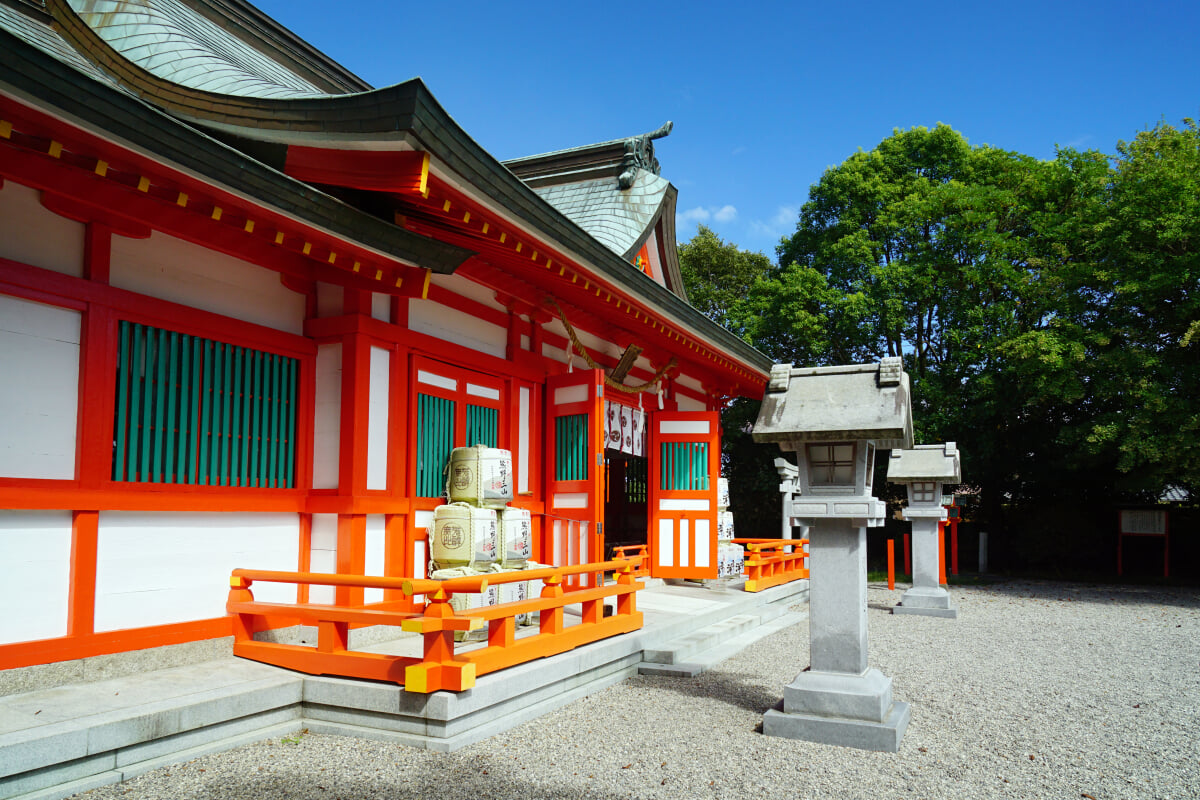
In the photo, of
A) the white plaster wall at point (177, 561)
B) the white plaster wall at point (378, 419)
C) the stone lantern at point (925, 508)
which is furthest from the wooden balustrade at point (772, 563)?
the white plaster wall at point (177, 561)

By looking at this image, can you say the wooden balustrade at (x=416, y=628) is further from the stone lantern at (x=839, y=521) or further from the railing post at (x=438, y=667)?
the stone lantern at (x=839, y=521)

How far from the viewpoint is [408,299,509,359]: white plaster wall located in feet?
21.8

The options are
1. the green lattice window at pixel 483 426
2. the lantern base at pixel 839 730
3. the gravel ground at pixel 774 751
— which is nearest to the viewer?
the gravel ground at pixel 774 751

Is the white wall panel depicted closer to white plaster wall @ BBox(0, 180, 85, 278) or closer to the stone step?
the stone step

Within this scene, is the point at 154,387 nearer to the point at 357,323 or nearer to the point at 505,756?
the point at 357,323

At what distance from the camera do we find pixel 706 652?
24.0 ft

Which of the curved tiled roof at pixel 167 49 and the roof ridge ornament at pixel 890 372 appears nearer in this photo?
the roof ridge ornament at pixel 890 372

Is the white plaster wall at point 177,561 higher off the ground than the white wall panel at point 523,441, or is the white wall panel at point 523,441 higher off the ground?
the white wall panel at point 523,441

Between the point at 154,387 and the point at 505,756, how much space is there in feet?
10.1

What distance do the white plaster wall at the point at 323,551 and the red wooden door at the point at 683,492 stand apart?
549 centimetres

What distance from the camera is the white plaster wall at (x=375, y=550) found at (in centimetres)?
591

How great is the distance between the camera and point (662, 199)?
11.2 meters

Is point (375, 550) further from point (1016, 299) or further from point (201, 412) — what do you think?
point (1016, 299)

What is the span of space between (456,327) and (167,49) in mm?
3036
